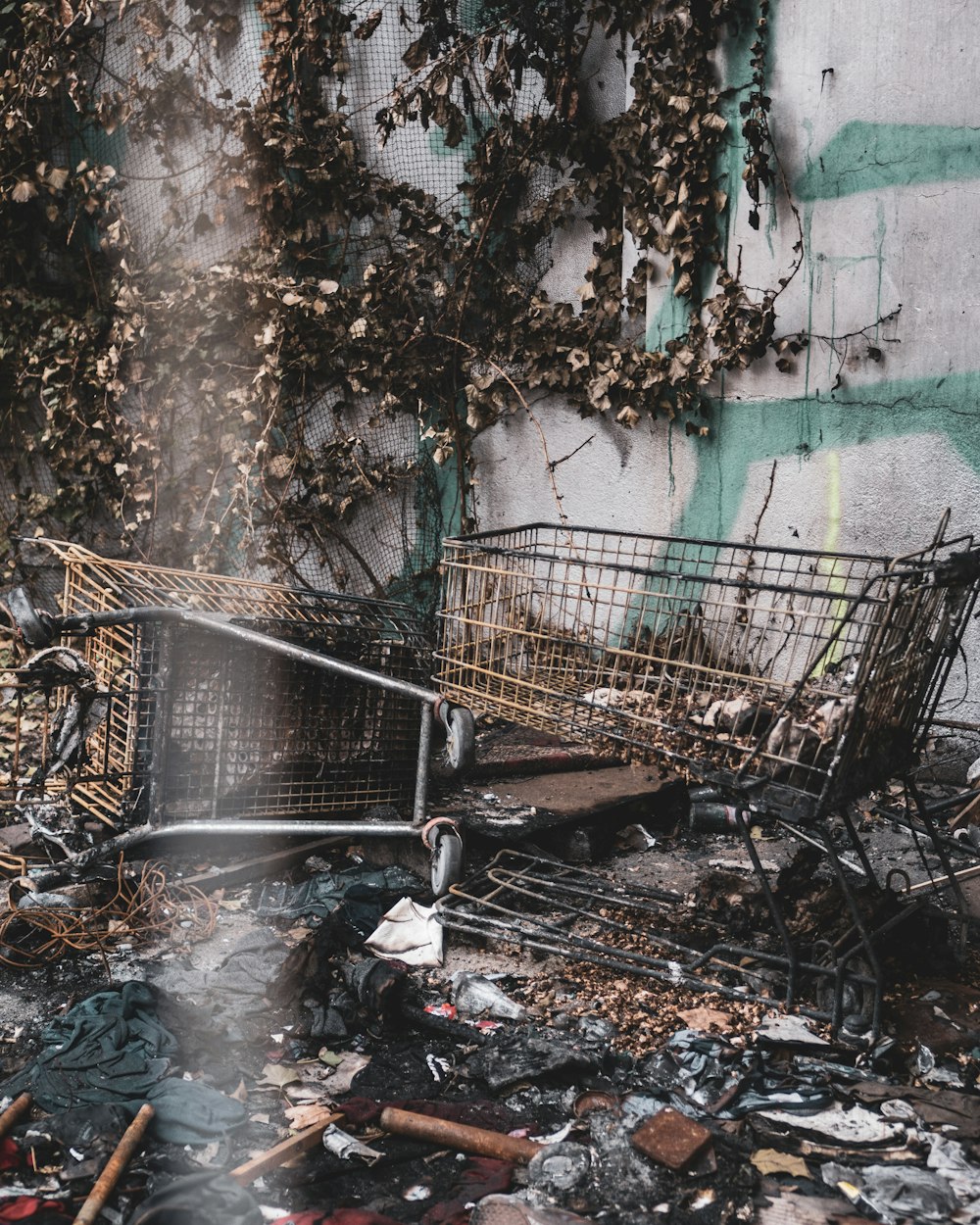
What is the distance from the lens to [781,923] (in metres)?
3.20

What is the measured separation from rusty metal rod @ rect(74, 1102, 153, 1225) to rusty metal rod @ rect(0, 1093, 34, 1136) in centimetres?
28

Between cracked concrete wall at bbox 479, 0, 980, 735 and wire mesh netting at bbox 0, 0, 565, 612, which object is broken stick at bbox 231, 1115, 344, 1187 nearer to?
cracked concrete wall at bbox 479, 0, 980, 735

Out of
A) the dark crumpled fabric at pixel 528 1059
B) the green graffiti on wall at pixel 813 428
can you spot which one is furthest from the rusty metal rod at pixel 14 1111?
the green graffiti on wall at pixel 813 428

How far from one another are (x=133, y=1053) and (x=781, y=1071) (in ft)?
6.03

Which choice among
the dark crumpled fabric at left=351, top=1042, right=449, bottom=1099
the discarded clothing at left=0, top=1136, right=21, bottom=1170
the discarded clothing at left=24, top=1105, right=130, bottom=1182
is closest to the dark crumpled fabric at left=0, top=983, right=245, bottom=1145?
the discarded clothing at left=24, top=1105, right=130, bottom=1182

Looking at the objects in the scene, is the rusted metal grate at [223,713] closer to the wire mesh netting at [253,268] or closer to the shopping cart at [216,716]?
A: the shopping cart at [216,716]

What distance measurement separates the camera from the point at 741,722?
3.37 meters

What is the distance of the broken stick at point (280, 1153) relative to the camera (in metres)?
2.64

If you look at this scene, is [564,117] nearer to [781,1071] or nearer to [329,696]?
[329,696]

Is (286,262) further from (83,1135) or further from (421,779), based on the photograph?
(83,1135)

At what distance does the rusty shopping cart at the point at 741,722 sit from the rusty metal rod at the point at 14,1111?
1.50 meters

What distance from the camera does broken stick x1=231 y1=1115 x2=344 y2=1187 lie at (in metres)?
2.64

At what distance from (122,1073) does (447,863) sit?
4.16 feet

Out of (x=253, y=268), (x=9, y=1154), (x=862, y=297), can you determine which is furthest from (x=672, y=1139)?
(x=253, y=268)
